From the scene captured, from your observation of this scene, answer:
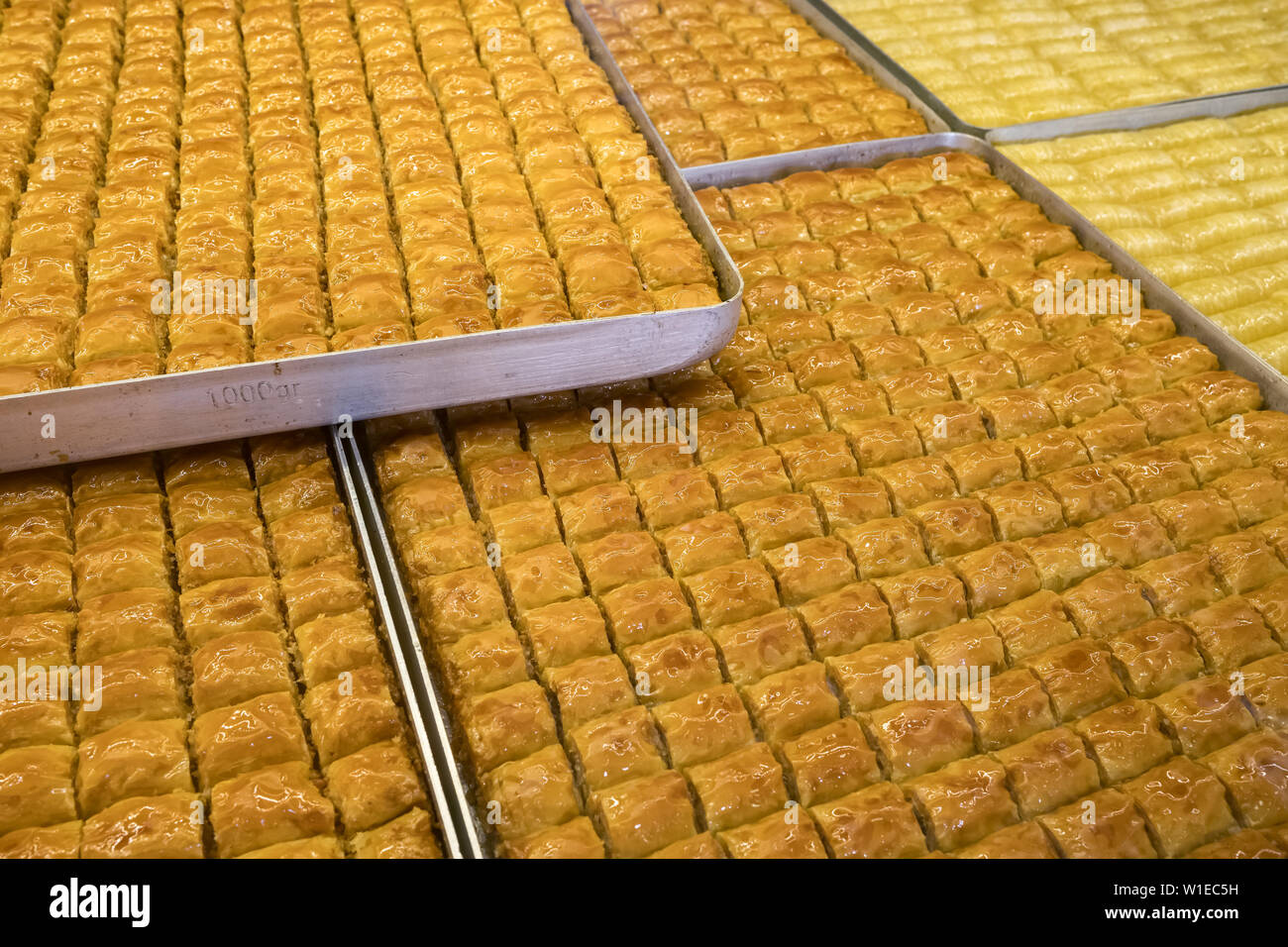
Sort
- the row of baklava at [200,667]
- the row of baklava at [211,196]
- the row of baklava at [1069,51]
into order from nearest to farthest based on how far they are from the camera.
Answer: the row of baklava at [200,667]
the row of baklava at [211,196]
the row of baklava at [1069,51]

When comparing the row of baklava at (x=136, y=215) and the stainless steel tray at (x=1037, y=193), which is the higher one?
the row of baklava at (x=136, y=215)

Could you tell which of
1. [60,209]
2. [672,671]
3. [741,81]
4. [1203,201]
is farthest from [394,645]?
[1203,201]

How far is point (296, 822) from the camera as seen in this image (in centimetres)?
322

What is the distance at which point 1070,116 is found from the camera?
713 cm

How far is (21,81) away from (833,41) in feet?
18.7

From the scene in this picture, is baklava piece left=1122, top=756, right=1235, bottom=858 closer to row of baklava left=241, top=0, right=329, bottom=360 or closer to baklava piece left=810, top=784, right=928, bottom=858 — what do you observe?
baklava piece left=810, top=784, right=928, bottom=858

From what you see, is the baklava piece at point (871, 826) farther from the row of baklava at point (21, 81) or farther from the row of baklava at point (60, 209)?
the row of baklava at point (21, 81)

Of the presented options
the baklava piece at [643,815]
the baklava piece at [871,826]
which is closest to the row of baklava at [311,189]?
the baklava piece at [643,815]

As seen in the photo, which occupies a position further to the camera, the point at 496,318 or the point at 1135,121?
the point at 1135,121

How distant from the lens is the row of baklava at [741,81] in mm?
6750

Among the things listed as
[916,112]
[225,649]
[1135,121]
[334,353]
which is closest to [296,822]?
[225,649]

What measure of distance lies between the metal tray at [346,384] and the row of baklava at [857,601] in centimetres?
41

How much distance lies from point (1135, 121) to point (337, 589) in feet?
21.0
